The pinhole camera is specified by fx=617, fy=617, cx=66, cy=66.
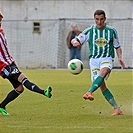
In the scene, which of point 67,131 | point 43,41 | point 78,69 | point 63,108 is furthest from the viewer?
point 43,41

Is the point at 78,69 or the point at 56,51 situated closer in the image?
the point at 78,69

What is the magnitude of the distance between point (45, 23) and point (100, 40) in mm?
23349

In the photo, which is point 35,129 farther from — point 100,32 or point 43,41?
point 43,41

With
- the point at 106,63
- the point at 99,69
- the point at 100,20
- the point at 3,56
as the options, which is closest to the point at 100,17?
the point at 100,20

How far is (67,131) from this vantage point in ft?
28.3

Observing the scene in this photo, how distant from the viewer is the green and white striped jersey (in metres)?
10.9

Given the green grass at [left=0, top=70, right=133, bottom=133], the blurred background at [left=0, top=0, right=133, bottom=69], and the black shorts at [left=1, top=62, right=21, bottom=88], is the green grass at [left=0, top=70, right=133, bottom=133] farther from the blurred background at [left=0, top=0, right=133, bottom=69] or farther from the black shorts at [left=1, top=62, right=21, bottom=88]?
the blurred background at [left=0, top=0, right=133, bottom=69]

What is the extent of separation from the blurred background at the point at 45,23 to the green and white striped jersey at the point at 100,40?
22.2 m

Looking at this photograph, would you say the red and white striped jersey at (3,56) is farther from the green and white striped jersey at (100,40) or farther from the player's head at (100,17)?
the player's head at (100,17)

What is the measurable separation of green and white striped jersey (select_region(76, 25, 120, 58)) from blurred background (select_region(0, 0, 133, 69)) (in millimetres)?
22190

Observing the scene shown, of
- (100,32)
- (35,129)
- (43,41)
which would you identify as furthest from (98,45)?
(43,41)

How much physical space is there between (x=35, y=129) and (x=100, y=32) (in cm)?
279

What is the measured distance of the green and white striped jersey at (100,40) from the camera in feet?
35.9

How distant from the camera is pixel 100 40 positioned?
431 inches
